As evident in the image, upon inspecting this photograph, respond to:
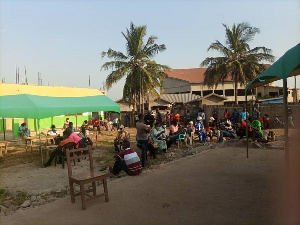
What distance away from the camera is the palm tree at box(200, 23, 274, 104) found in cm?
2086

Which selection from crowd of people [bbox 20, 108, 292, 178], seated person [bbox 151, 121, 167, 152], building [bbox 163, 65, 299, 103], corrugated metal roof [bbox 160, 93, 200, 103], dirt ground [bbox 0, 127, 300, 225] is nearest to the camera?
dirt ground [bbox 0, 127, 300, 225]

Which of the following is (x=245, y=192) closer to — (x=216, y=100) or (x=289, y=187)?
(x=289, y=187)

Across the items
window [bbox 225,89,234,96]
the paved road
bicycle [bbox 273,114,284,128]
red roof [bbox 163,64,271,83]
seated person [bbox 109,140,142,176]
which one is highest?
red roof [bbox 163,64,271,83]

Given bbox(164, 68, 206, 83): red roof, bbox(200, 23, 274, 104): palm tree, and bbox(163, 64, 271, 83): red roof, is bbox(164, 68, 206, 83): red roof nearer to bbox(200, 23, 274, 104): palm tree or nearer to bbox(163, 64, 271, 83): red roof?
bbox(163, 64, 271, 83): red roof

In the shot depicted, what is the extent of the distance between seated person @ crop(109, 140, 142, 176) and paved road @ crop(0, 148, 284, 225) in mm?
199

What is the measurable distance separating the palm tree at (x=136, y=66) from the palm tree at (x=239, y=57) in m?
4.47

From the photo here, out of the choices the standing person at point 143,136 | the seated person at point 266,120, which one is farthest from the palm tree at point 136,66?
the standing person at point 143,136

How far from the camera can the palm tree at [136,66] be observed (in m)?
21.1

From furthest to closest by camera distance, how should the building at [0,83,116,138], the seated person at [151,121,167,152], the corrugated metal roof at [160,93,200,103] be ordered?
the corrugated metal roof at [160,93,200,103]
the building at [0,83,116,138]
the seated person at [151,121,167,152]

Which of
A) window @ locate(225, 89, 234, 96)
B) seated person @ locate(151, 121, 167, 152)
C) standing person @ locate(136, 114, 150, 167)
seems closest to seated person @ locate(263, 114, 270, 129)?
seated person @ locate(151, 121, 167, 152)

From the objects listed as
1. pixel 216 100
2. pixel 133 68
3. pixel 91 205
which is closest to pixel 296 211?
pixel 91 205

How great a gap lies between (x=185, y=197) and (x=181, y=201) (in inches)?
8.3

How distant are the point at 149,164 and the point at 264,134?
5.49m

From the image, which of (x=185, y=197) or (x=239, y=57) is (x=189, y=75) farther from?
(x=185, y=197)
